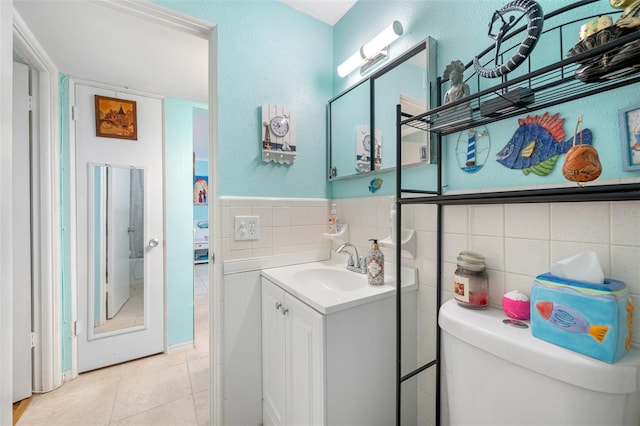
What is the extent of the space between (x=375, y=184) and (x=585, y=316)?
934mm

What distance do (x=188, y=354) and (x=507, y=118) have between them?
2593 millimetres

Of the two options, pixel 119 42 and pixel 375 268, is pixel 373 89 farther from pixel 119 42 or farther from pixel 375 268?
pixel 119 42

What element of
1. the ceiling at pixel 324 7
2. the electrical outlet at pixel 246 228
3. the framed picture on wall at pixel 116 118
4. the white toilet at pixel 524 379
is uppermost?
the ceiling at pixel 324 7

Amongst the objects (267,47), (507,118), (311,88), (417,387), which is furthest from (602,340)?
(267,47)

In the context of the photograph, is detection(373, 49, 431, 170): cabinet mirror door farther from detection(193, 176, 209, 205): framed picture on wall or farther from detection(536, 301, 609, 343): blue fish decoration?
detection(193, 176, 209, 205): framed picture on wall

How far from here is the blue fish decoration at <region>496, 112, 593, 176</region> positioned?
735 mm

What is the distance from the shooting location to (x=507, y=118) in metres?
0.84

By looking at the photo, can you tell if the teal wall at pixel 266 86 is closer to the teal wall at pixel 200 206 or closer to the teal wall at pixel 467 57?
the teal wall at pixel 467 57

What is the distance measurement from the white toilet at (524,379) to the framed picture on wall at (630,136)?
429 mm

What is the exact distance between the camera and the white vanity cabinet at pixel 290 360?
91 centimetres

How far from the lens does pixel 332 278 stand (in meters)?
1.41

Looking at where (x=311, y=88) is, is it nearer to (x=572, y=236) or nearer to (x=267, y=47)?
(x=267, y=47)

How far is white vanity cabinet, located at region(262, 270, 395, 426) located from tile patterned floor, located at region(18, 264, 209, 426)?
0.78 meters

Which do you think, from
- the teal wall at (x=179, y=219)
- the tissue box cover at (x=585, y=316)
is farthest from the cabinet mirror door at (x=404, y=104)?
the teal wall at (x=179, y=219)
